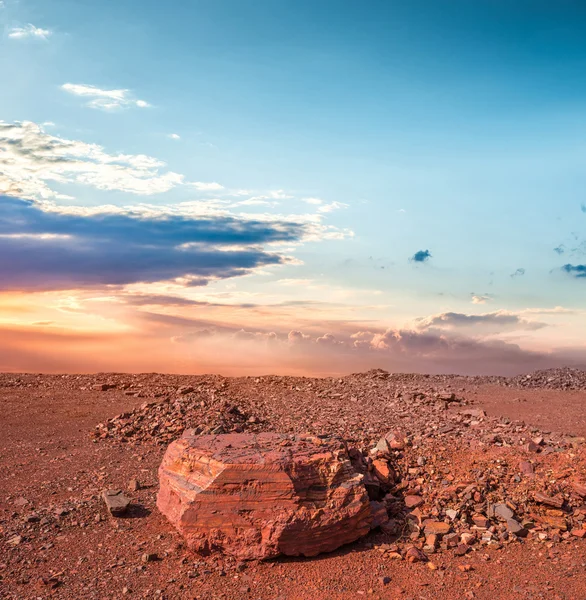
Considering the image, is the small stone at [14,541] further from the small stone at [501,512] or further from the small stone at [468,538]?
the small stone at [501,512]

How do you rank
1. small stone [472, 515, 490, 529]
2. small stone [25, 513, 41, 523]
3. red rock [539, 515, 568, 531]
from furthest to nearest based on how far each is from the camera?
small stone [25, 513, 41, 523] < red rock [539, 515, 568, 531] < small stone [472, 515, 490, 529]

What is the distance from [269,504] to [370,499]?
6.61 ft

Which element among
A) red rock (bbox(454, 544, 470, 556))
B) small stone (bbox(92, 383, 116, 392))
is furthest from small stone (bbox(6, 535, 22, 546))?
small stone (bbox(92, 383, 116, 392))

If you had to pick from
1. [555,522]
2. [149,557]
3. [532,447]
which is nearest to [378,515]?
[555,522]

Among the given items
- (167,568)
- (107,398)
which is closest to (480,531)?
(167,568)

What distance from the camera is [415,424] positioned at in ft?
43.6

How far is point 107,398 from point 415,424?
1024 centimetres

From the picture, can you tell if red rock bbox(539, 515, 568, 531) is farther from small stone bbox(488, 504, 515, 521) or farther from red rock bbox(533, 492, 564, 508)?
small stone bbox(488, 504, 515, 521)

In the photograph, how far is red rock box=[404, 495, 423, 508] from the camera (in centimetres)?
813

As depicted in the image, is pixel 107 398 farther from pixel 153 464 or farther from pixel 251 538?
pixel 251 538

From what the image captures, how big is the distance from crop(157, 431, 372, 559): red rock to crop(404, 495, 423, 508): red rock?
103 centimetres

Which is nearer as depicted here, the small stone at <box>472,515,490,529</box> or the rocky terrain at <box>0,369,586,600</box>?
the rocky terrain at <box>0,369,586,600</box>

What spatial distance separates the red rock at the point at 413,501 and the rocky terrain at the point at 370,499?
0.02 meters

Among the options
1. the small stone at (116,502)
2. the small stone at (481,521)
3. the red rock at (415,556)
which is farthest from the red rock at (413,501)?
the small stone at (116,502)
